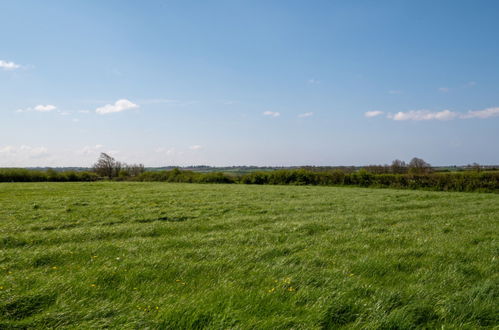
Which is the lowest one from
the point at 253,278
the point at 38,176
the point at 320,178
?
the point at 253,278

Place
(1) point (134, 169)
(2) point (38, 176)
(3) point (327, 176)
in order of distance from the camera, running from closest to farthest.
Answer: (3) point (327, 176)
(2) point (38, 176)
(1) point (134, 169)

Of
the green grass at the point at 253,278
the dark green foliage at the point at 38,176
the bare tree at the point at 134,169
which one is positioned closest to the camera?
the green grass at the point at 253,278

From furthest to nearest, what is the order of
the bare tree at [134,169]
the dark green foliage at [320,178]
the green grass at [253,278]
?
the bare tree at [134,169], the dark green foliage at [320,178], the green grass at [253,278]

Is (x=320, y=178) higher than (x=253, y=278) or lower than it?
higher

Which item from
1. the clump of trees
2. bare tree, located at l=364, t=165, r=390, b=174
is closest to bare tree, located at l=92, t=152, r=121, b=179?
the clump of trees

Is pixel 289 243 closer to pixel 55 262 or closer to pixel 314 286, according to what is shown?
pixel 314 286

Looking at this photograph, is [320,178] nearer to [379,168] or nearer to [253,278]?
[379,168]

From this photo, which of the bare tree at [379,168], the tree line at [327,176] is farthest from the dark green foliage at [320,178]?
the bare tree at [379,168]

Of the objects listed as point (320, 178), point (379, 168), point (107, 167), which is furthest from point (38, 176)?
point (379, 168)

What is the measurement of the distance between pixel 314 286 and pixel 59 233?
784cm

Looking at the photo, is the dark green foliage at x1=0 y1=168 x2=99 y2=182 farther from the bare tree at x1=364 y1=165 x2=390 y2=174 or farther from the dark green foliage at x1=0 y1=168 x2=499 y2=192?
the bare tree at x1=364 y1=165 x2=390 y2=174

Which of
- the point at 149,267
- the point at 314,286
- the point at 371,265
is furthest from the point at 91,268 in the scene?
the point at 371,265

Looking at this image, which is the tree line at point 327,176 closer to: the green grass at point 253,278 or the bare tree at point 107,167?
the bare tree at point 107,167

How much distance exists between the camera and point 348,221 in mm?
10812
